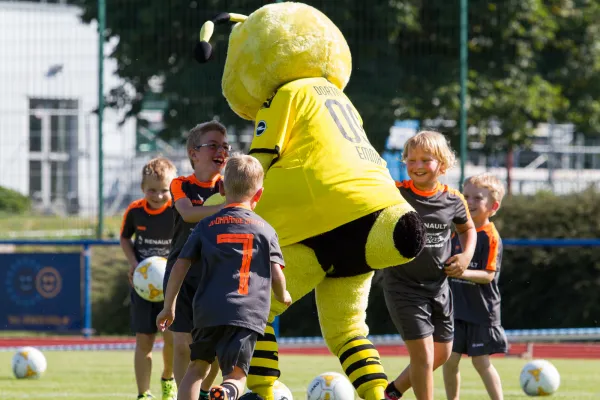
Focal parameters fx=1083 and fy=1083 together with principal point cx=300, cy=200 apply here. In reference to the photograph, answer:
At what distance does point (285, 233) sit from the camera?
18.5 feet

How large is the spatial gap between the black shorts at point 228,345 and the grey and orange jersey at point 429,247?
147cm

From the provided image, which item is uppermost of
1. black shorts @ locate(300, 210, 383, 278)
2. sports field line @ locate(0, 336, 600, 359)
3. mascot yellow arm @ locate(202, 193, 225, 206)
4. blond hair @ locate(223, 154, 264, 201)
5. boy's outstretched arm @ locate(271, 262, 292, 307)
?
blond hair @ locate(223, 154, 264, 201)

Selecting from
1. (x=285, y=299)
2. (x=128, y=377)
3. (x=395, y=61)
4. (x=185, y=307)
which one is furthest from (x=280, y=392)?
(x=395, y=61)

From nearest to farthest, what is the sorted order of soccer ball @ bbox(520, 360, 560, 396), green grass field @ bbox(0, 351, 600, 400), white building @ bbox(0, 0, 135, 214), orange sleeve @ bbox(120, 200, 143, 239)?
1. orange sleeve @ bbox(120, 200, 143, 239)
2. soccer ball @ bbox(520, 360, 560, 396)
3. green grass field @ bbox(0, 351, 600, 400)
4. white building @ bbox(0, 0, 135, 214)

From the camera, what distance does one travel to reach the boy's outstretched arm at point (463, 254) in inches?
254

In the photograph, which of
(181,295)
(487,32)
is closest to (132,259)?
(181,295)

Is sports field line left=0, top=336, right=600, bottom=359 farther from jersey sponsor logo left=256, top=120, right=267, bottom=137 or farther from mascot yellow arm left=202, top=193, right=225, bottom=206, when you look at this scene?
jersey sponsor logo left=256, top=120, right=267, bottom=137

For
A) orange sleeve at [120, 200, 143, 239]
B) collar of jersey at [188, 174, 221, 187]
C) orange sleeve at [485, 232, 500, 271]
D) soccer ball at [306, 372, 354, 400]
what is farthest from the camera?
orange sleeve at [120, 200, 143, 239]

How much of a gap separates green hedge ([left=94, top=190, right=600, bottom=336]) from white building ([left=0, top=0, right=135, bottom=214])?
13.3 feet

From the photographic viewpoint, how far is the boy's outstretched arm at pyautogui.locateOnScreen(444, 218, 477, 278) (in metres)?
6.44

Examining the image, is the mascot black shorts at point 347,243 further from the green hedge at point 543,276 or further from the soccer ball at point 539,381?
the green hedge at point 543,276

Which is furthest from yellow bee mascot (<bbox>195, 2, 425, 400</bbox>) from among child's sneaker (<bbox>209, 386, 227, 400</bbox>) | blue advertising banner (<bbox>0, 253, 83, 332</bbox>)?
blue advertising banner (<bbox>0, 253, 83, 332</bbox>)

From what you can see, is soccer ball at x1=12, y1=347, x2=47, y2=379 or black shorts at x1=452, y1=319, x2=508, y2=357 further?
soccer ball at x1=12, y1=347, x2=47, y2=379

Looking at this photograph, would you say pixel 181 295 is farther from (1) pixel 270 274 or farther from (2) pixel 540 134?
(2) pixel 540 134
